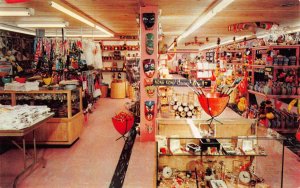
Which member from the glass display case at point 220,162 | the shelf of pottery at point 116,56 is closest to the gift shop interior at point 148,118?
the glass display case at point 220,162

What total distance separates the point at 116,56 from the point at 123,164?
10.8 metres

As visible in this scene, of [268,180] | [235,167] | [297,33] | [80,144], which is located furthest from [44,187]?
[297,33]

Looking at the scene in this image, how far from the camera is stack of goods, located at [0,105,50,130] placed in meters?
4.86

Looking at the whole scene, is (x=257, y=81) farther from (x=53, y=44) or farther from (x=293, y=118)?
(x=53, y=44)

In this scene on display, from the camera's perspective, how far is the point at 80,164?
615 cm

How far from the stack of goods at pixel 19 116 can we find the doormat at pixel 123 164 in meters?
1.70

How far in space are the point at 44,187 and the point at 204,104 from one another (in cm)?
310

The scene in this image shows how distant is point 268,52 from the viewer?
9.00 m

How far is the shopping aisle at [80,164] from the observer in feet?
17.4

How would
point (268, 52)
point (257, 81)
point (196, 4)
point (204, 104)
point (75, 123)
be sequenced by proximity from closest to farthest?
point (204, 104)
point (196, 4)
point (75, 123)
point (268, 52)
point (257, 81)

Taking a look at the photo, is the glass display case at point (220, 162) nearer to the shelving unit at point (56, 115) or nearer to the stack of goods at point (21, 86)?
the shelving unit at point (56, 115)

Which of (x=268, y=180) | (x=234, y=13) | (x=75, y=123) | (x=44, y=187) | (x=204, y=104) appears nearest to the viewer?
(x=204, y=104)

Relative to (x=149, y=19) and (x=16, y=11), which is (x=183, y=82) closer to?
(x=149, y=19)

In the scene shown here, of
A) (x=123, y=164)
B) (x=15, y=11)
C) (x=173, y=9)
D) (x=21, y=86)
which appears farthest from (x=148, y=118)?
(x=15, y=11)
